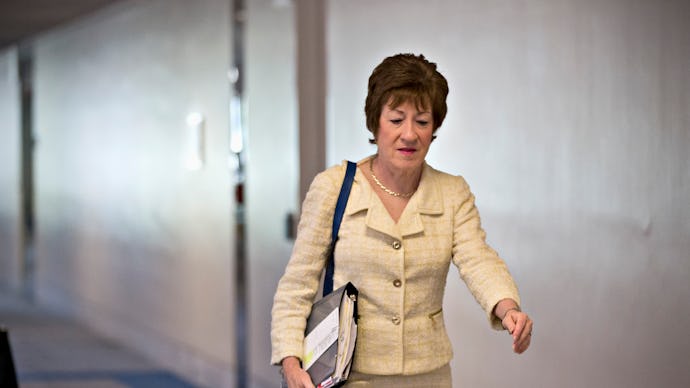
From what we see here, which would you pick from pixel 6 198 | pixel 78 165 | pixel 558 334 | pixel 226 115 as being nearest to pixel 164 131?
pixel 226 115

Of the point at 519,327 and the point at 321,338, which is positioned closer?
the point at 519,327

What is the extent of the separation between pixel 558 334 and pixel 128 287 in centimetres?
546

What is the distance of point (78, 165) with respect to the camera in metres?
9.45

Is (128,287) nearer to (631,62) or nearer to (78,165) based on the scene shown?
(78,165)

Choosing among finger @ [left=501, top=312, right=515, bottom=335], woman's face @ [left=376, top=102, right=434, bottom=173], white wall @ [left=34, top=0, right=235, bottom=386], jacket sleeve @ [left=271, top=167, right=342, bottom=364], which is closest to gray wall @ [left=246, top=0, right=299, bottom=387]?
white wall @ [left=34, top=0, right=235, bottom=386]

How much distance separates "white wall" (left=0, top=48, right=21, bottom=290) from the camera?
10539 millimetres

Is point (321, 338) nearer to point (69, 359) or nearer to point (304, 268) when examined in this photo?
point (304, 268)

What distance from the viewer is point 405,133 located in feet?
7.34

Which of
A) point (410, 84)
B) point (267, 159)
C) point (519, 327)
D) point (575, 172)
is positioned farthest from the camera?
point (267, 159)

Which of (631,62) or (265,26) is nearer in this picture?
(631,62)

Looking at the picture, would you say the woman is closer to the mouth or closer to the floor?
the mouth

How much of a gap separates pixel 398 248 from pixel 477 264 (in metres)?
0.18

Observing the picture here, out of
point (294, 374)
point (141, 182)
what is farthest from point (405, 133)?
point (141, 182)

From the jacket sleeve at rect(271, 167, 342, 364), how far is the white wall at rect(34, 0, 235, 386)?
163 inches
